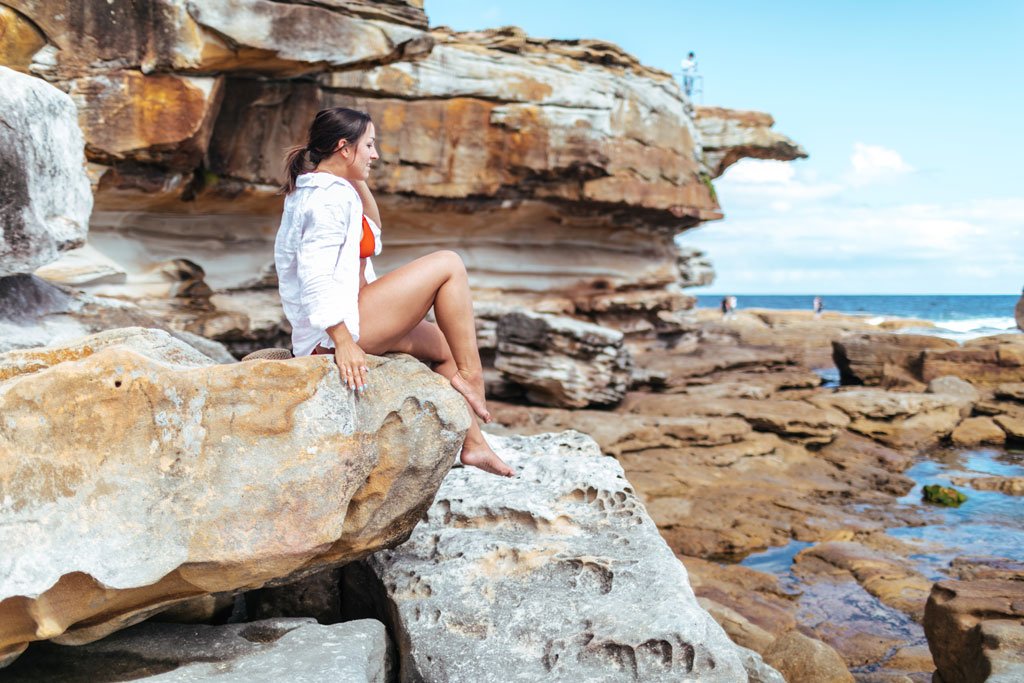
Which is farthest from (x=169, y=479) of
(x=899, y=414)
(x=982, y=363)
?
(x=982, y=363)

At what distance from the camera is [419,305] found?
11.7ft

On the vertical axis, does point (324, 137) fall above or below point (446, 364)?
above

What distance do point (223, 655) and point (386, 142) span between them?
8.83 metres

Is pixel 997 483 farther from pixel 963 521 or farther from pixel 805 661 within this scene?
pixel 805 661

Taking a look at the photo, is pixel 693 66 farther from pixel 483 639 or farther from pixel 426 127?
pixel 483 639

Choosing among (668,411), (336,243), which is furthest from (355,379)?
(668,411)

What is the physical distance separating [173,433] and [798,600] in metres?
5.11

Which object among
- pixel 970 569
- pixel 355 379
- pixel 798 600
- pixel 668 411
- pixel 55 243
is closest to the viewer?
pixel 355 379

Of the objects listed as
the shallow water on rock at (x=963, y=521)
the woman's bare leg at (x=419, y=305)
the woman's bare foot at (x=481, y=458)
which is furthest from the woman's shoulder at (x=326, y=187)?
the shallow water on rock at (x=963, y=521)

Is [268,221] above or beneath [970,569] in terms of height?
above

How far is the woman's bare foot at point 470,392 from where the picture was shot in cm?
385

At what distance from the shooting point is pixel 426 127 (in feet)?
37.0

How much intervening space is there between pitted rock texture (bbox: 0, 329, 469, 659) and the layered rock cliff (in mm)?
6054

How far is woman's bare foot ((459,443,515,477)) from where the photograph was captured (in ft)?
12.7
